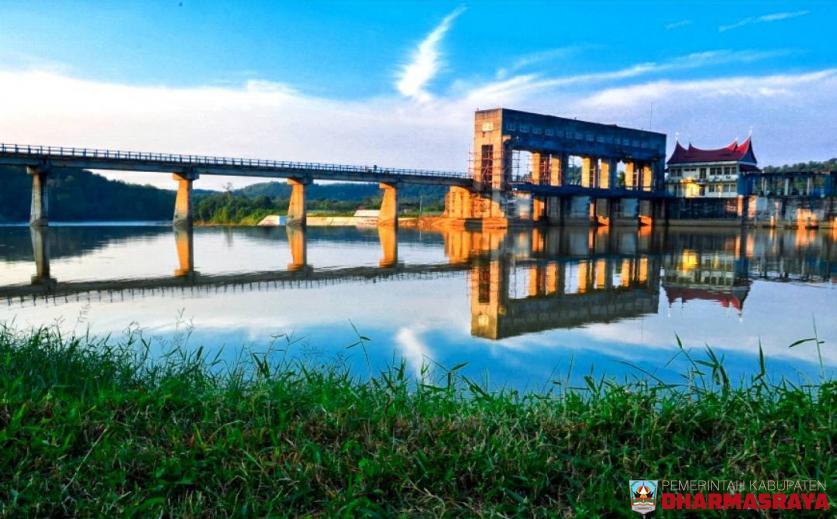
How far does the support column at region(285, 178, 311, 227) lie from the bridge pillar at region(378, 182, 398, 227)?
26.9 feet

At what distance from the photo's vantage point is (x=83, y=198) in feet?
293

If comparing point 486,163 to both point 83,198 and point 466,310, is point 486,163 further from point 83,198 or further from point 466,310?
point 83,198

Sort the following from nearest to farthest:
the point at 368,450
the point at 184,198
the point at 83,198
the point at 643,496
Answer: the point at 643,496 → the point at 368,450 → the point at 184,198 → the point at 83,198

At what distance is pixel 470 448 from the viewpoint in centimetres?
365

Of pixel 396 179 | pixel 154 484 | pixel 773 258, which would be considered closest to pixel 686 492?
pixel 154 484

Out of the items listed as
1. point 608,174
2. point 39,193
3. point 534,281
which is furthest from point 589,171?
point 534,281

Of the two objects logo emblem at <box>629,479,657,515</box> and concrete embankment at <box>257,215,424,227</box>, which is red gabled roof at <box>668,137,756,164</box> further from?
logo emblem at <box>629,479,657,515</box>

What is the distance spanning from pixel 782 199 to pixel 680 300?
66669mm

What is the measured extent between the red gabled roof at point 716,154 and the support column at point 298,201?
48.4 m

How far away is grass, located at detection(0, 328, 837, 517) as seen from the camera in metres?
3.22

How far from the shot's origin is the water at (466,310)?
719 centimetres

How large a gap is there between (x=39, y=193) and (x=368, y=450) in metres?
48.5

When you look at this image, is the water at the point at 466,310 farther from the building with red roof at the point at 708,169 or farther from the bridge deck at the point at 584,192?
the building with red roof at the point at 708,169

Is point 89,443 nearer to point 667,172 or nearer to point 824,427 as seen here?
point 824,427
